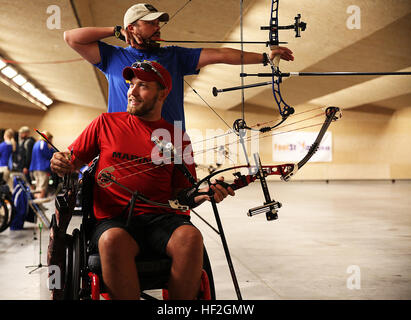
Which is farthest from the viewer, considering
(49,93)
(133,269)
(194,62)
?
(49,93)

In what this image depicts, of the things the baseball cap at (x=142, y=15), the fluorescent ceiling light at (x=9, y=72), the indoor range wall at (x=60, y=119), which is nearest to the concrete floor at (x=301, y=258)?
the baseball cap at (x=142, y=15)

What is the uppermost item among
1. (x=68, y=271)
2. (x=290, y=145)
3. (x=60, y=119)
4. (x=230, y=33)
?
(x=230, y=33)

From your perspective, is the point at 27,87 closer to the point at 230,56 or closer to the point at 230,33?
the point at 230,33

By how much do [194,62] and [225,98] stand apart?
12.0m

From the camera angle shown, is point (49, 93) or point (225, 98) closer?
point (49, 93)

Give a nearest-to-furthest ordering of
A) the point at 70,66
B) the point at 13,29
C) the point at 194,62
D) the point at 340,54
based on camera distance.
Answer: the point at 194,62
the point at 13,29
the point at 340,54
the point at 70,66

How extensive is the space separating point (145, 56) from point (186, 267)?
992 mm

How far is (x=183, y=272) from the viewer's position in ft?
4.68

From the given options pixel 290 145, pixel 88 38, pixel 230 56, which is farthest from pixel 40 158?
pixel 290 145

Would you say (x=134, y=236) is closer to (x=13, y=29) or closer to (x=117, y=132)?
(x=117, y=132)

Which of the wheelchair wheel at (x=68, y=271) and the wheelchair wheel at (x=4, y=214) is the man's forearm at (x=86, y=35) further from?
the wheelchair wheel at (x=4, y=214)

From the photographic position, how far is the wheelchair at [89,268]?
57.2 inches

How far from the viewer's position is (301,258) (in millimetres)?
3598

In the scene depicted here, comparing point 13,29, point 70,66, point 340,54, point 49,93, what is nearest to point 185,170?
point 13,29
